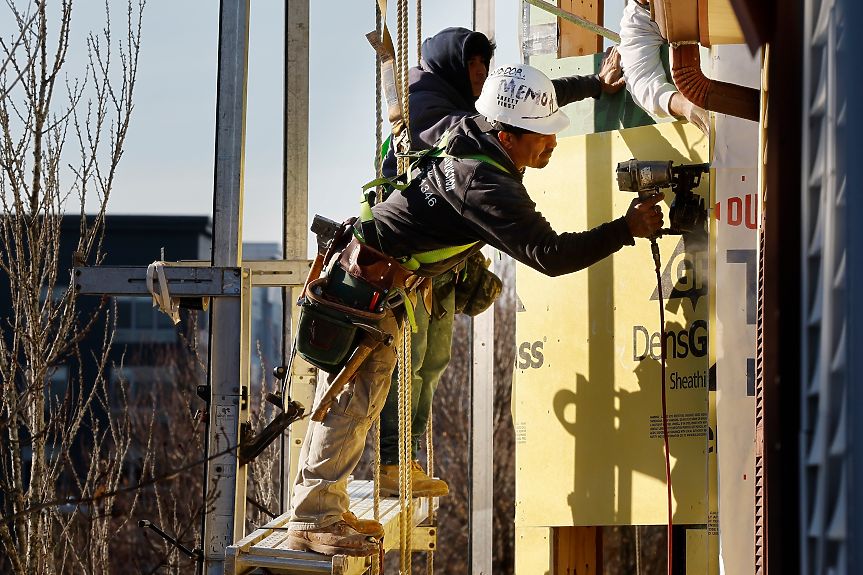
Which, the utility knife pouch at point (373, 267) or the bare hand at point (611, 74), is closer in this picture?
the utility knife pouch at point (373, 267)

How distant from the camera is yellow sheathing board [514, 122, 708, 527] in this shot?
4.40 metres

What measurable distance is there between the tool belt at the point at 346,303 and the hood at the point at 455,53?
1320 mm

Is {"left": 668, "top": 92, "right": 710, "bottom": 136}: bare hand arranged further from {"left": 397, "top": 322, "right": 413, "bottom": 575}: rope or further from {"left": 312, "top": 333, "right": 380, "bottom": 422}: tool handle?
{"left": 312, "top": 333, "right": 380, "bottom": 422}: tool handle

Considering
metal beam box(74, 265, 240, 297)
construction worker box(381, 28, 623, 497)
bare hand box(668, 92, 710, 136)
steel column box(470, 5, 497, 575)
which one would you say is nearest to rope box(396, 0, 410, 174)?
construction worker box(381, 28, 623, 497)

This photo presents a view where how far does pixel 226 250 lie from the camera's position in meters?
3.65

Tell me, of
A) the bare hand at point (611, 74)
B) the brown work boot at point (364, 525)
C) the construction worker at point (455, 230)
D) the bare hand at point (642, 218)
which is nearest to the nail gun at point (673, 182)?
the construction worker at point (455, 230)

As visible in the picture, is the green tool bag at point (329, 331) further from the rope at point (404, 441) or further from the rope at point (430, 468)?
the rope at point (430, 468)

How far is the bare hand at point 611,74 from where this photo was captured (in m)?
4.79

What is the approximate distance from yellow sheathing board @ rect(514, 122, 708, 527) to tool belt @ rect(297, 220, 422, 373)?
137 centimetres

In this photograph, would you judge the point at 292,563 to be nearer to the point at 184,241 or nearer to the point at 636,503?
the point at 636,503

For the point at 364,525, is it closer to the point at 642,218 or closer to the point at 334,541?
the point at 334,541

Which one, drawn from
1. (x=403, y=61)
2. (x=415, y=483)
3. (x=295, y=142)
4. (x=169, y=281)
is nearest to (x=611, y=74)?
(x=403, y=61)

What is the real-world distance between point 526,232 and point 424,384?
154 centimetres

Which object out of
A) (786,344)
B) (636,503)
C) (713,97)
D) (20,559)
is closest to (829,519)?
(786,344)
